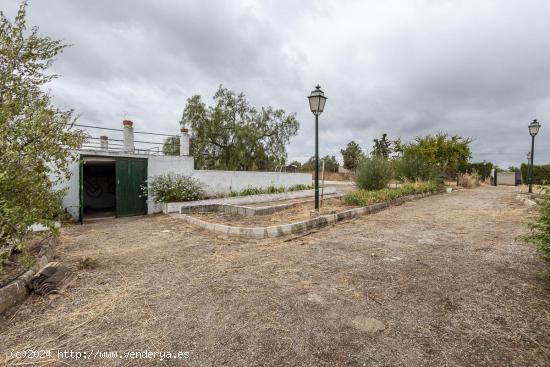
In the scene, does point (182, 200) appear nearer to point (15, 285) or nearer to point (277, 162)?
point (15, 285)

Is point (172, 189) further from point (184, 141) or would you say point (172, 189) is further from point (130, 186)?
point (184, 141)

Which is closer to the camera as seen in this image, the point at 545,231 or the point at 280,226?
the point at 545,231

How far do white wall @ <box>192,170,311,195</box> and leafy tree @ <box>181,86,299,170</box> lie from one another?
3.21 metres

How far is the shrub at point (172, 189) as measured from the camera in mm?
9844

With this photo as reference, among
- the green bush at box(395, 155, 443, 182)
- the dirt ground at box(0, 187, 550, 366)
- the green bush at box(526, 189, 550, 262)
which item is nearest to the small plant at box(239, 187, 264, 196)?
the dirt ground at box(0, 187, 550, 366)

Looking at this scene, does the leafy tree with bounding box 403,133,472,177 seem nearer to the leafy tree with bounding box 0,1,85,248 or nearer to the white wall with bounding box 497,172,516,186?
the white wall with bounding box 497,172,516,186

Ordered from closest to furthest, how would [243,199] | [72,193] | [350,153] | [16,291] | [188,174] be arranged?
[16,291] < [72,193] < [188,174] < [243,199] < [350,153]

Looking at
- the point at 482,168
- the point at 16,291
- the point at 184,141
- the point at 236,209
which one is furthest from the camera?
the point at 482,168

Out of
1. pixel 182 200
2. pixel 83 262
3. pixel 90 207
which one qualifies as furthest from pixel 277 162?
pixel 83 262

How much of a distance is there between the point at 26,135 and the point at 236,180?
9.27 m

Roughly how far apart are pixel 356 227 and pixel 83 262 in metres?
5.31

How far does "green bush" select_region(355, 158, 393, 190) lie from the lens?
1054cm

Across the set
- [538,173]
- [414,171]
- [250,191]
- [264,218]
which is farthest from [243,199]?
[538,173]

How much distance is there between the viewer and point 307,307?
244 centimetres
